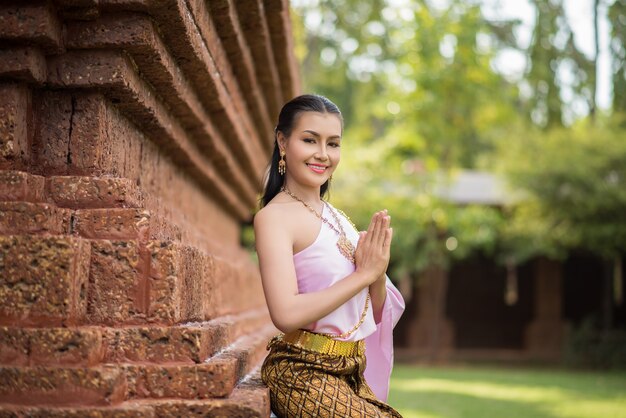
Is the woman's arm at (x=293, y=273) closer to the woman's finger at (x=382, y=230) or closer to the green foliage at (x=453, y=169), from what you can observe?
the woman's finger at (x=382, y=230)

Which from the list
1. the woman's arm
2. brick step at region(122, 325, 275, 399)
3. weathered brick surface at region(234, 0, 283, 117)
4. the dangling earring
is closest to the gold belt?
the woman's arm

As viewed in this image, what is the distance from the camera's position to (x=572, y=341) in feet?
49.3

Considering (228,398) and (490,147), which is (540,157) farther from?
(228,398)

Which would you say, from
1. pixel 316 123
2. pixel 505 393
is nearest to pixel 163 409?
pixel 316 123

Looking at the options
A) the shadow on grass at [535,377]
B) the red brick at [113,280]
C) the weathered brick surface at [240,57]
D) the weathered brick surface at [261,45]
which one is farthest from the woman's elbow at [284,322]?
the shadow on grass at [535,377]

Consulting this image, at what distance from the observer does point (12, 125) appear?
1.90m

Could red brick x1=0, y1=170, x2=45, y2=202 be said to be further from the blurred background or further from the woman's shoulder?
the blurred background

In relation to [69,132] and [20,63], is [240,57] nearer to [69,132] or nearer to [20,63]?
[69,132]

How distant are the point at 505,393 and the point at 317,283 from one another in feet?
28.4

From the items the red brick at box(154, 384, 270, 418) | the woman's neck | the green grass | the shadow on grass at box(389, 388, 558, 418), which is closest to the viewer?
the red brick at box(154, 384, 270, 418)

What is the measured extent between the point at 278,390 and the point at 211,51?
108 centimetres

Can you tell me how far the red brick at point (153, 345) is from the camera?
1.81 m

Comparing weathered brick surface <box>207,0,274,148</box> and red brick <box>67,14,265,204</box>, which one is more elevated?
weathered brick surface <box>207,0,274,148</box>

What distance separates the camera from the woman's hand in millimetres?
2170
